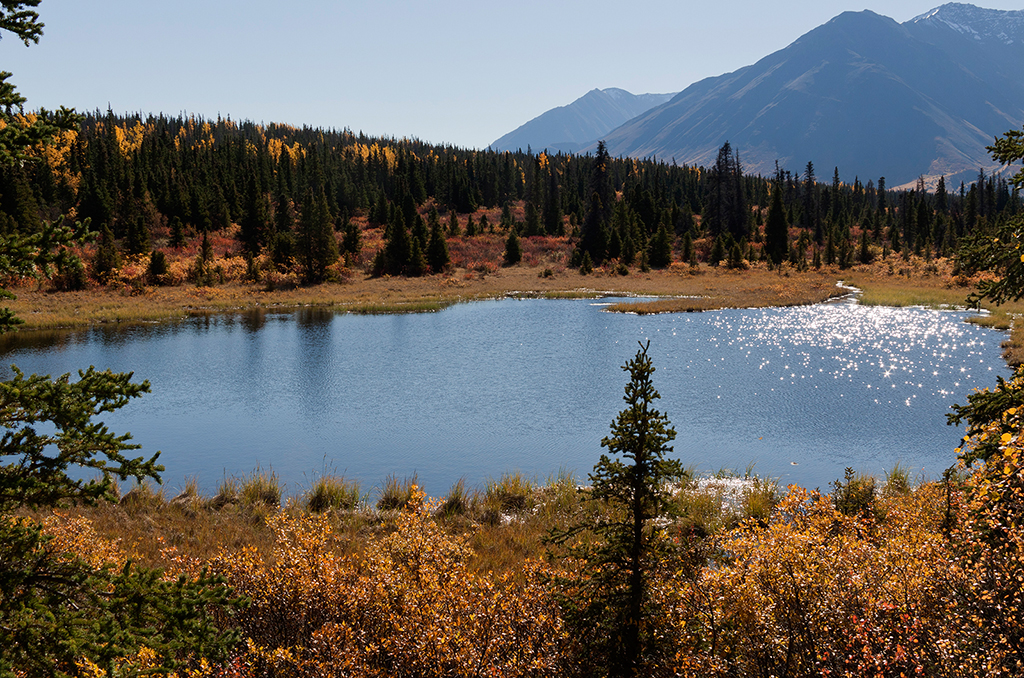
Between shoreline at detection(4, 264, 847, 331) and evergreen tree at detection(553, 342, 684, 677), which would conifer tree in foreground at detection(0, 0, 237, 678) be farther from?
shoreline at detection(4, 264, 847, 331)

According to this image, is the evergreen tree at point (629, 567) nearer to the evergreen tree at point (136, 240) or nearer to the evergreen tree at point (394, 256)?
the evergreen tree at point (394, 256)

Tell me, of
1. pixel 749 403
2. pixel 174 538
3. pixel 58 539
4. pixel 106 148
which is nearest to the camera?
pixel 58 539

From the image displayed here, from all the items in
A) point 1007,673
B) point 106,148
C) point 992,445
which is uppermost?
point 106,148

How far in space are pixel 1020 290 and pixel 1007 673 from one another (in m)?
4.84

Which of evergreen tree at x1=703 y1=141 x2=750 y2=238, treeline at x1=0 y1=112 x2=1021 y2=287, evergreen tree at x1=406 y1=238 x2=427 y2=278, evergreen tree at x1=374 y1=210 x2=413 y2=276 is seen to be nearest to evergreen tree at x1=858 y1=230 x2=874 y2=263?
treeline at x1=0 y1=112 x2=1021 y2=287

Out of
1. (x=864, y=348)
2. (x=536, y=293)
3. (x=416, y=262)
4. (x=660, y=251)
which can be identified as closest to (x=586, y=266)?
(x=660, y=251)

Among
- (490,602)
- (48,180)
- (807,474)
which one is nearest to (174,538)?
(490,602)

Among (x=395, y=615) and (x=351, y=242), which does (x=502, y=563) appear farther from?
(x=351, y=242)

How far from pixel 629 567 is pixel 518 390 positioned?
21117mm

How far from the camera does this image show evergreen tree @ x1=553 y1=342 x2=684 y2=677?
6.66 meters

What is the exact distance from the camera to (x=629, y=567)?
6.73m

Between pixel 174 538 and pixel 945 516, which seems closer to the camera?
pixel 945 516

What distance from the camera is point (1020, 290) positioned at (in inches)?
300

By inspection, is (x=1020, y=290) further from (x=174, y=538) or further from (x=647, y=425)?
(x=174, y=538)
